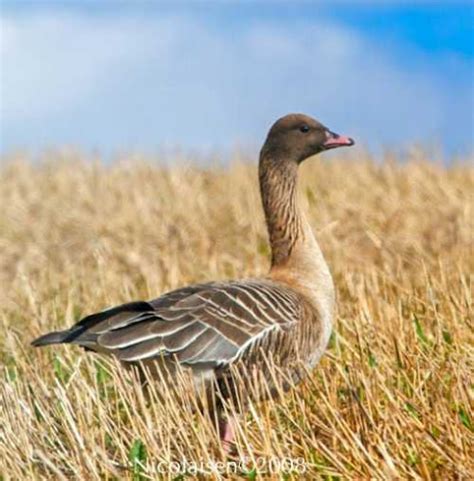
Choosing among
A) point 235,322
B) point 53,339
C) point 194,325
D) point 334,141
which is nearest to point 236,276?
point 334,141

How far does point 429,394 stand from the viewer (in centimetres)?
600

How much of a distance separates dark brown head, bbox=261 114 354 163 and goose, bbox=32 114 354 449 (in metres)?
0.31

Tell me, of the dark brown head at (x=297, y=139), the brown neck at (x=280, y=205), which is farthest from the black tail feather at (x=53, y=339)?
the dark brown head at (x=297, y=139)

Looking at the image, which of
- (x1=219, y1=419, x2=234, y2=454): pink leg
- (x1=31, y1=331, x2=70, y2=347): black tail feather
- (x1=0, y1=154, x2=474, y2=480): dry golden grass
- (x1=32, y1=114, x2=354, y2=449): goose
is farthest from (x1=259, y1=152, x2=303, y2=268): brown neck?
(x1=31, y1=331, x2=70, y2=347): black tail feather

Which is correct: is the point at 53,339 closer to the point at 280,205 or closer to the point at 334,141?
the point at 280,205

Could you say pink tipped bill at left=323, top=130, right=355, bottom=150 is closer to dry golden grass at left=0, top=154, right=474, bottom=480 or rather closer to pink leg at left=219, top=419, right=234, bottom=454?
dry golden grass at left=0, top=154, right=474, bottom=480

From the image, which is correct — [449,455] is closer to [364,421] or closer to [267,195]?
[364,421]

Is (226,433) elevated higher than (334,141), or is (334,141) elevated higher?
(334,141)

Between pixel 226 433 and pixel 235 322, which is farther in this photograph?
pixel 235 322

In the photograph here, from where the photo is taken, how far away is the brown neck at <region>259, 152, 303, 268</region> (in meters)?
7.23

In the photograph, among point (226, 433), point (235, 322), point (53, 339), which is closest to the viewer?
point (53, 339)

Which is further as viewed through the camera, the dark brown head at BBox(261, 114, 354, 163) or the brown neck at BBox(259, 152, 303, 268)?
the dark brown head at BBox(261, 114, 354, 163)

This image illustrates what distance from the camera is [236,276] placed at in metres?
10.3

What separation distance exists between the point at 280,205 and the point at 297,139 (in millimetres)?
433
